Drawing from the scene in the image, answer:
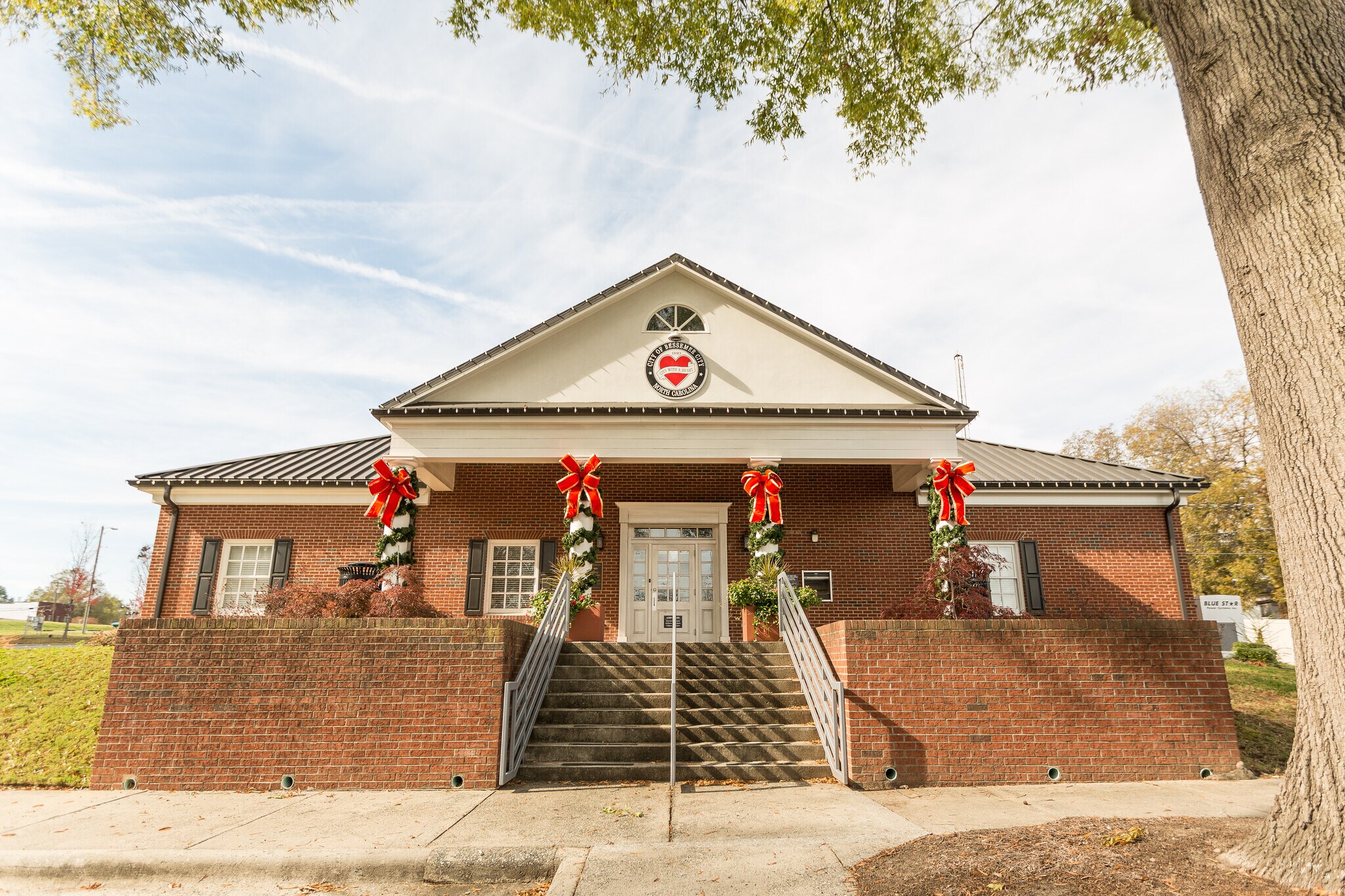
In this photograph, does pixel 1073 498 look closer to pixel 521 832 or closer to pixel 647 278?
pixel 647 278

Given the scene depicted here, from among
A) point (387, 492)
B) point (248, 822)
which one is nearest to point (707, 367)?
point (387, 492)

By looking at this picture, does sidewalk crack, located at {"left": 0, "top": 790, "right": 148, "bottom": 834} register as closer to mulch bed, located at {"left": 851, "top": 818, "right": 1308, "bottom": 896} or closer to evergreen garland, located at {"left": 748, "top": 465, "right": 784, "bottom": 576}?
mulch bed, located at {"left": 851, "top": 818, "right": 1308, "bottom": 896}

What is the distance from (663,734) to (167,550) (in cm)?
1075

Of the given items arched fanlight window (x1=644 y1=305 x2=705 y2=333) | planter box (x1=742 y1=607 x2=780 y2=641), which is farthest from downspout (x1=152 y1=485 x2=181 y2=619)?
arched fanlight window (x1=644 y1=305 x2=705 y2=333)

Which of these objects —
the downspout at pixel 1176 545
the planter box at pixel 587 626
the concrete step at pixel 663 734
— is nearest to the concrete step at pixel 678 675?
the concrete step at pixel 663 734

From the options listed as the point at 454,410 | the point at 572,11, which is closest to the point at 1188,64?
the point at 572,11

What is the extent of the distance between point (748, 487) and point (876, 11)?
6.46 m

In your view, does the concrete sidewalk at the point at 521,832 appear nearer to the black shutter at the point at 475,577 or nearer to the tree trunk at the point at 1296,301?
the tree trunk at the point at 1296,301

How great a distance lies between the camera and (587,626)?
11.0m

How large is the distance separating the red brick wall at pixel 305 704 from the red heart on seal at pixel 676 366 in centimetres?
601

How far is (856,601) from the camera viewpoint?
1358 centimetres

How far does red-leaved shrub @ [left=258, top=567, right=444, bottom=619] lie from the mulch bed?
20.0 ft

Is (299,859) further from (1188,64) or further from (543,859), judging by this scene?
(1188,64)

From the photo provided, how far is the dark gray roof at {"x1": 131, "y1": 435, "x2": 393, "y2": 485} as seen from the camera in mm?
13789
